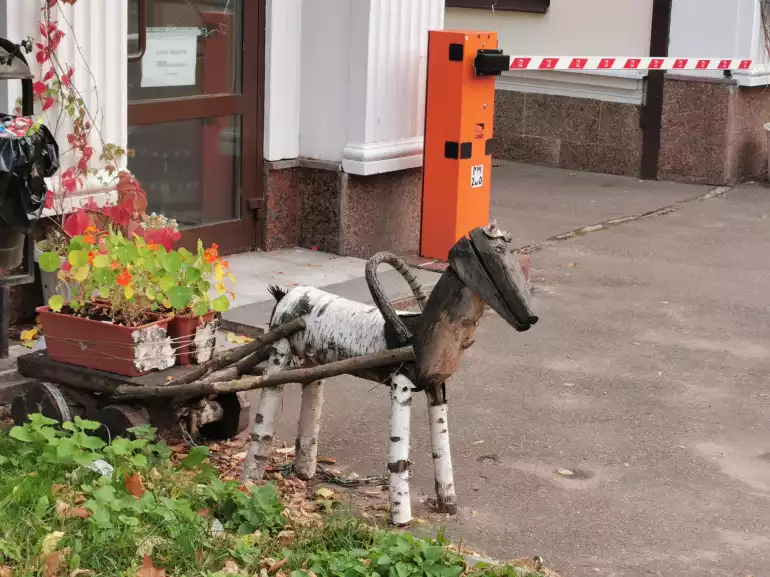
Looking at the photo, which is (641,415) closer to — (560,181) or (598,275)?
(598,275)

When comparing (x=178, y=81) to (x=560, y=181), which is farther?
(x=560, y=181)

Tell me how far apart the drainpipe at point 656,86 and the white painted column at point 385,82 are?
4.60 meters

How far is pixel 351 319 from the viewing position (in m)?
4.71

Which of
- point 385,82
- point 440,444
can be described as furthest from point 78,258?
point 385,82

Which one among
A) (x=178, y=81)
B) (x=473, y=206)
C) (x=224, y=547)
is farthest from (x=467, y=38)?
(x=224, y=547)

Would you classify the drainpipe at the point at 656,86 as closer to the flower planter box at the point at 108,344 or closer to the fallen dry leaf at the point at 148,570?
the flower planter box at the point at 108,344

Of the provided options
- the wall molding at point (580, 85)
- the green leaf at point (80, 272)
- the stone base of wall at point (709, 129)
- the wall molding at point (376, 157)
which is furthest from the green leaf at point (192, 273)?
the wall molding at point (580, 85)

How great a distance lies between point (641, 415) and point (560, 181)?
22.9 ft

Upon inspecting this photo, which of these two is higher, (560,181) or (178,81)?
(178,81)

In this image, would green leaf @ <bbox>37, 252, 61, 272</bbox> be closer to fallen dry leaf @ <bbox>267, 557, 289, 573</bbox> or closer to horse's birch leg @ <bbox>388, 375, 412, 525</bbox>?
horse's birch leg @ <bbox>388, 375, 412, 525</bbox>

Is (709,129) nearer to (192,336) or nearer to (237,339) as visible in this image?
(237,339)

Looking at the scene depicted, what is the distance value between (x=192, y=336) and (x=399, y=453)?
108 cm

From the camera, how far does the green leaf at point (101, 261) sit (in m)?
4.94

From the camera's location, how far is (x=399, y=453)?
14.8 feet
